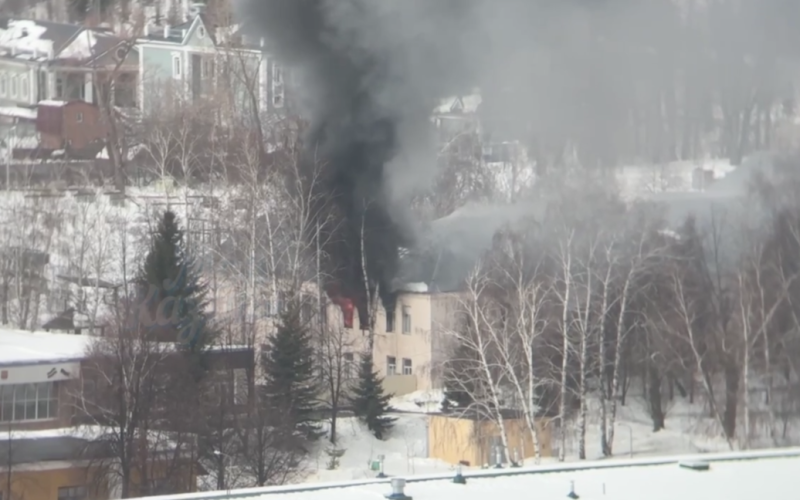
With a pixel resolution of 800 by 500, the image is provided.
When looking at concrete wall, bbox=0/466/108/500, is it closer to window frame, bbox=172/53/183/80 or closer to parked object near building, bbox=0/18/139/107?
parked object near building, bbox=0/18/139/107

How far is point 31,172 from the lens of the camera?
65.1ft

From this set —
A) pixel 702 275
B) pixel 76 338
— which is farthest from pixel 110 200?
pixel 702 275

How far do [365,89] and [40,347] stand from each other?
4.65 meters

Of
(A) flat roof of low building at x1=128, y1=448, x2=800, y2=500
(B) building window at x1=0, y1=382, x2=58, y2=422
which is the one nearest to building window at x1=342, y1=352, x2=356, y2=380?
(B) building window at x1=0, y1=382, x2=58, y2=422

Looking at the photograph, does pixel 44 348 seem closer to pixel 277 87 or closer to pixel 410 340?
pixel 410 340

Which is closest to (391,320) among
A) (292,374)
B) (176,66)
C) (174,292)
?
(292,374)

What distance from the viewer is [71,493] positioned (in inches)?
453

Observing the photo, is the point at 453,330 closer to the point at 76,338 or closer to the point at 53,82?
the point at 76,338

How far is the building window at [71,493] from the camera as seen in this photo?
11.5 meters

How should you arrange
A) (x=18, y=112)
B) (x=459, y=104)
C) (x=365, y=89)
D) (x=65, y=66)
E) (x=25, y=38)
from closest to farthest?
(x=365, y=89) < (x=459, y=104) < (x=18, y=112) < (x=65, y=66) < (x=25, y=38)

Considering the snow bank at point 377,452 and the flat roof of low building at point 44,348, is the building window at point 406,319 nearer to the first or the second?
the snow bank at point 377,452

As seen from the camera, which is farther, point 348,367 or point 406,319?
point 406,319

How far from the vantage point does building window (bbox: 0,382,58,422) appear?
508 inches

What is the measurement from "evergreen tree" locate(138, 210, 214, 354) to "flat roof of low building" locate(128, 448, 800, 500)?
19.3ft
